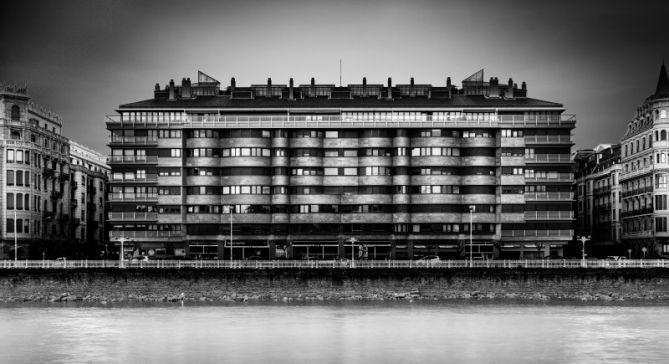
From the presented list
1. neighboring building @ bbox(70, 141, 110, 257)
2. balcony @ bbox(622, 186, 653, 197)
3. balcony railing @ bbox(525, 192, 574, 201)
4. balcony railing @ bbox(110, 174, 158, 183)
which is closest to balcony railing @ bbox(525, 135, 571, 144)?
balcony railing @ bbox(525, 192, 574, 201)

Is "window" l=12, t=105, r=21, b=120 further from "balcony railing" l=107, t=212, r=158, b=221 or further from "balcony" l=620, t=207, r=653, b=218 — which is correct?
"balcony" l=620, t=207, r=653, b=218

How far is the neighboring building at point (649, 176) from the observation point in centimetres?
14975

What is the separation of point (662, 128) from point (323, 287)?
64256mm

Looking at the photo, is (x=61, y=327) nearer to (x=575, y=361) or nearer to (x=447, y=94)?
(x=575, y=361)

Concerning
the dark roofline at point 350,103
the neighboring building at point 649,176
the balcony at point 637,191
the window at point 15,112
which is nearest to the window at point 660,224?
the neighboring building at point 649,176

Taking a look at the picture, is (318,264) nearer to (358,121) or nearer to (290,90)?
(358,121)

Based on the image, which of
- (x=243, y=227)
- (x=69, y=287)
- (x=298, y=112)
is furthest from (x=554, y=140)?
(x=69, y=287)

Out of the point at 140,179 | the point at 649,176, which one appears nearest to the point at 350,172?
the point at 140,179

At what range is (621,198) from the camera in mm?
170375

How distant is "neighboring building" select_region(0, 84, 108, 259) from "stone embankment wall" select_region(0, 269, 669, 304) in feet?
98.6

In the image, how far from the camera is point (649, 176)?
503 feet

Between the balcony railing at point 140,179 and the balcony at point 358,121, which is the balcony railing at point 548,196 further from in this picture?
the balcony railing at point 140,179

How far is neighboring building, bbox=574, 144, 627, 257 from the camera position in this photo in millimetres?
174375

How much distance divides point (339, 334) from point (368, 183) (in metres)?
73.2
